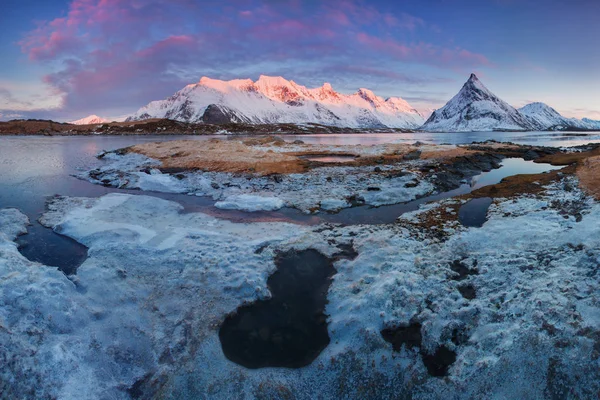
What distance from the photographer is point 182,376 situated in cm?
791

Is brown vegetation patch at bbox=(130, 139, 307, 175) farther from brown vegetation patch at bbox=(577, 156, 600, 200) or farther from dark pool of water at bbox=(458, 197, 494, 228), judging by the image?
brown vegetation patch at bbox=(577, 156, 600, 200)

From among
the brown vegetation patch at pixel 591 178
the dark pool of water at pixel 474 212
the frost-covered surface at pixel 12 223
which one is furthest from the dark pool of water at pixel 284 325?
the brown vegetation patch at pixel 591 178

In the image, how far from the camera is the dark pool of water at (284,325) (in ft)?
28.3

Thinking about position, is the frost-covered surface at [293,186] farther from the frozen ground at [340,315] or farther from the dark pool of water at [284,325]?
the dark pool of water at [284,325]

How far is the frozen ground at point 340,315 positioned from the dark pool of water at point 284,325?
0.33 m

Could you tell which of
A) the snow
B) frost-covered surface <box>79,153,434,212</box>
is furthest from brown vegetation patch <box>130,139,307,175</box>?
the snow

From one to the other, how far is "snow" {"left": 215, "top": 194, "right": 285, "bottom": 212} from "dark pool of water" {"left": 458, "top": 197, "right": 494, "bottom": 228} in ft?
38.6

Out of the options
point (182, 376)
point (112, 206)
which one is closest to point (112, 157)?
point (112, 206)

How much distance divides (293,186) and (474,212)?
1437 cm

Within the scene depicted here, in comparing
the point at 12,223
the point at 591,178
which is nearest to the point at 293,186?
the point at 12,223

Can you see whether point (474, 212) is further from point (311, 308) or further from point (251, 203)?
point (251, 203)

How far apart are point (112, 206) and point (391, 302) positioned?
1914 centimetres

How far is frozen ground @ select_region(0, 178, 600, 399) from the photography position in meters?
7.41

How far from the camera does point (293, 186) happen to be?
1069 inches
